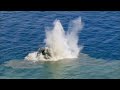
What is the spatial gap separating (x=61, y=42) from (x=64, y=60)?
0.97m

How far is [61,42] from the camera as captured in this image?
31.6ft

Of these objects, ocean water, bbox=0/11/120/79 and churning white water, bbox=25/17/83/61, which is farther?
churning white water, bbox=25/17/83/61

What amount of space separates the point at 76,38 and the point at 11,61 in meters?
3.14

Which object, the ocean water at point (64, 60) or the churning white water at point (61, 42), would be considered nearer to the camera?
the ocean water at point (64, 60)

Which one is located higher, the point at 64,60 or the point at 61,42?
the point at 61,42

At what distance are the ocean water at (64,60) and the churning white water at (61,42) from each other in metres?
0.22

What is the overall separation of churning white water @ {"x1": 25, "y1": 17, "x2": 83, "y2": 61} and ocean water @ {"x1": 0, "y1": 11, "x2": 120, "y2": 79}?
22cm

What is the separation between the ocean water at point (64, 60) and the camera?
25.8 ft

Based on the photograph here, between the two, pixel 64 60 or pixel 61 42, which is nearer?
pixel 64 60

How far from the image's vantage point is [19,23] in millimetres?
11266

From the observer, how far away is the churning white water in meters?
9.06

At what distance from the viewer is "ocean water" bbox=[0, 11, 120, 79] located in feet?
25.8
